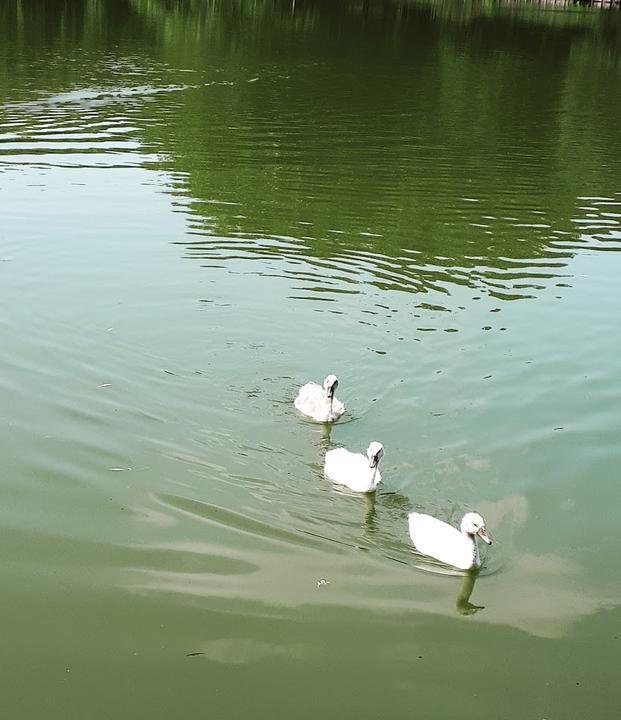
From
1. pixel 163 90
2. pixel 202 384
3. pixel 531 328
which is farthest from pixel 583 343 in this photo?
pixel 163 90

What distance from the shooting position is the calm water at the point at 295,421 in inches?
278

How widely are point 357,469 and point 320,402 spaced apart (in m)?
1.46

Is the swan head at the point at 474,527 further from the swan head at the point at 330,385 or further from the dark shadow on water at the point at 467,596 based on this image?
the swan head at the point at 330,385

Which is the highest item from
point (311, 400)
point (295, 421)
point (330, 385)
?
point (330, 385)

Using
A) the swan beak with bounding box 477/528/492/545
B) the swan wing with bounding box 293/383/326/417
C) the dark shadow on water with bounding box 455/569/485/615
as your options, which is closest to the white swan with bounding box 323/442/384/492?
the swan wing with bounding box 293/383/326/417

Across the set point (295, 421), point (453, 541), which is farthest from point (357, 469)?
point (295, 421)

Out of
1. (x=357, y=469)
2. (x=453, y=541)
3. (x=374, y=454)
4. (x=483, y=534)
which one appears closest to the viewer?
(x=453, y=541)

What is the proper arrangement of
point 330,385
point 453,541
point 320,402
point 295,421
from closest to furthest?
point 453,541, point 330,385, point 320,402, point 295,421

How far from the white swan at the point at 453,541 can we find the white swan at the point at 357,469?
2.78 feet

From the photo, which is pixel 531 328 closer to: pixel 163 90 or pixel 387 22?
pixel 163 90

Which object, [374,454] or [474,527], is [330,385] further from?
[474,527]

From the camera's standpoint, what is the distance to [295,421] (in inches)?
425

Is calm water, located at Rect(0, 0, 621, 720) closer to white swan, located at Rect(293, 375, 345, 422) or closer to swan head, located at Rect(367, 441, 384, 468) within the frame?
white swan, located at Rect(293, 375, 345, 422)

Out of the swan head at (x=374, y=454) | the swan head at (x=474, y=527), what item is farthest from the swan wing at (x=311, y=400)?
the swan head at (x=474, y=527)
